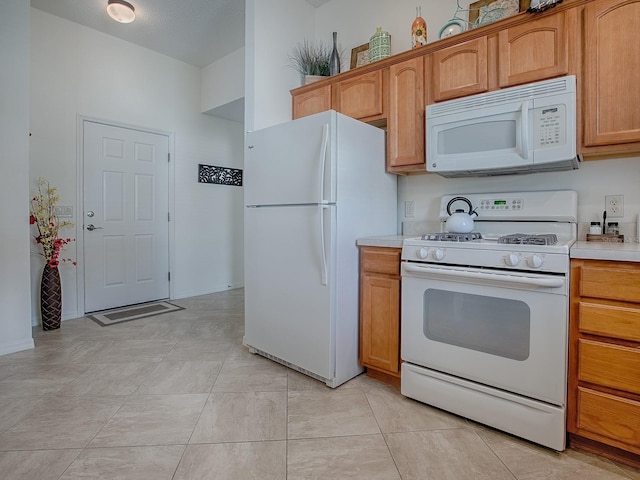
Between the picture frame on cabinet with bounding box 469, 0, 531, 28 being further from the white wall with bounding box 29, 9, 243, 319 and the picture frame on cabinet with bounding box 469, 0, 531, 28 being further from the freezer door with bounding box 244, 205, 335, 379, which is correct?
the white wall with bounding box 29, 9, 243, 319

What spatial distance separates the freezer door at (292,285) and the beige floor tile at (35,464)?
3.86ft

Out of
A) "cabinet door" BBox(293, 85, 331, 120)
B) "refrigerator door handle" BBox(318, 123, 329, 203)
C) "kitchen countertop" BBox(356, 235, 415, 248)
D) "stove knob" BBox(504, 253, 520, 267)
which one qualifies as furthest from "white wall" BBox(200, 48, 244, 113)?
"stove knob" BBox(504, 253, 520, 267)

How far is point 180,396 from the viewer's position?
1947 millimetres

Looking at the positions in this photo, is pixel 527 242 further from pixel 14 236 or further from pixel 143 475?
pixel 14 236

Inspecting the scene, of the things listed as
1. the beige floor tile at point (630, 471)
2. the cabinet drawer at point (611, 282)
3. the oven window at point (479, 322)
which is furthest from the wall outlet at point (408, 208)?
the beige floor tile at point (630, 471)

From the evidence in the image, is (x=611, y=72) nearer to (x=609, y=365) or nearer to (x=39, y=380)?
(x=609, y=365)

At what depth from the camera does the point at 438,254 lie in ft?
5.74

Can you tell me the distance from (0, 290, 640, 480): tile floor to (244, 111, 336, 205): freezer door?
116cm

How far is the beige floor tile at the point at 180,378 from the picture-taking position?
2023mm

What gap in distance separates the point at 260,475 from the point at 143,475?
1.48ft

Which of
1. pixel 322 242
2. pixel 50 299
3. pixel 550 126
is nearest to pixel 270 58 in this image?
pixel 322 242

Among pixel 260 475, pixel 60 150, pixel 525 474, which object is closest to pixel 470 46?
pixel 525 474

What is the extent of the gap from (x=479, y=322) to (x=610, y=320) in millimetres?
486

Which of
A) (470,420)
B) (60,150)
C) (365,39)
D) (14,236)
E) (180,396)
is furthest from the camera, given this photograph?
(60,150)
